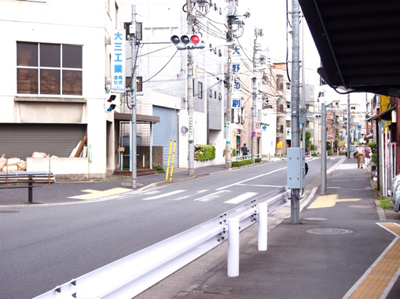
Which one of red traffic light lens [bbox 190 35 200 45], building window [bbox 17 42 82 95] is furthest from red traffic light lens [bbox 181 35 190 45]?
building window [bbox 17 42 82 95]

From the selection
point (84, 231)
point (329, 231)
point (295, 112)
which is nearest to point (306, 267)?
point (329, 231)

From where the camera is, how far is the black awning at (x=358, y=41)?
7.13 metres

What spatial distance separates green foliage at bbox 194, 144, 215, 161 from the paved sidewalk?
27709mm

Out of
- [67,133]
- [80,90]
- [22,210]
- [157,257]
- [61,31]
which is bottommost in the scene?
[22,210]

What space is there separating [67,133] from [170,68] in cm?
1849

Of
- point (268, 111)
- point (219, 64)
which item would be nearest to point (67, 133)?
point (219, 64)

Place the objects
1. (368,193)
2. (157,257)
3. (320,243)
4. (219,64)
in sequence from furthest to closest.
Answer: (219,64), (368,193), (320,243), (157,257)

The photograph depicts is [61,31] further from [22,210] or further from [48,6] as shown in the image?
[22,210]

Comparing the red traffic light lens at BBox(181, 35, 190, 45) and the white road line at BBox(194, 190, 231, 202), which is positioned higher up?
the red traffic light lens at BBox(181, 35, 190, 45)

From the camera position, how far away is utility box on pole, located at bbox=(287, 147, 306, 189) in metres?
11.7

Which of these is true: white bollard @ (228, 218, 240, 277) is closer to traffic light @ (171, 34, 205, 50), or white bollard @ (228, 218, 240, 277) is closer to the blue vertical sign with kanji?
traffic light @ (171, 34, 205, 50)

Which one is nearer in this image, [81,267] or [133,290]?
[133,290]

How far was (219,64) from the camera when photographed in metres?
50.6

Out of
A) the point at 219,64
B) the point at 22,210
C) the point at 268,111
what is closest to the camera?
the point at 22,210
